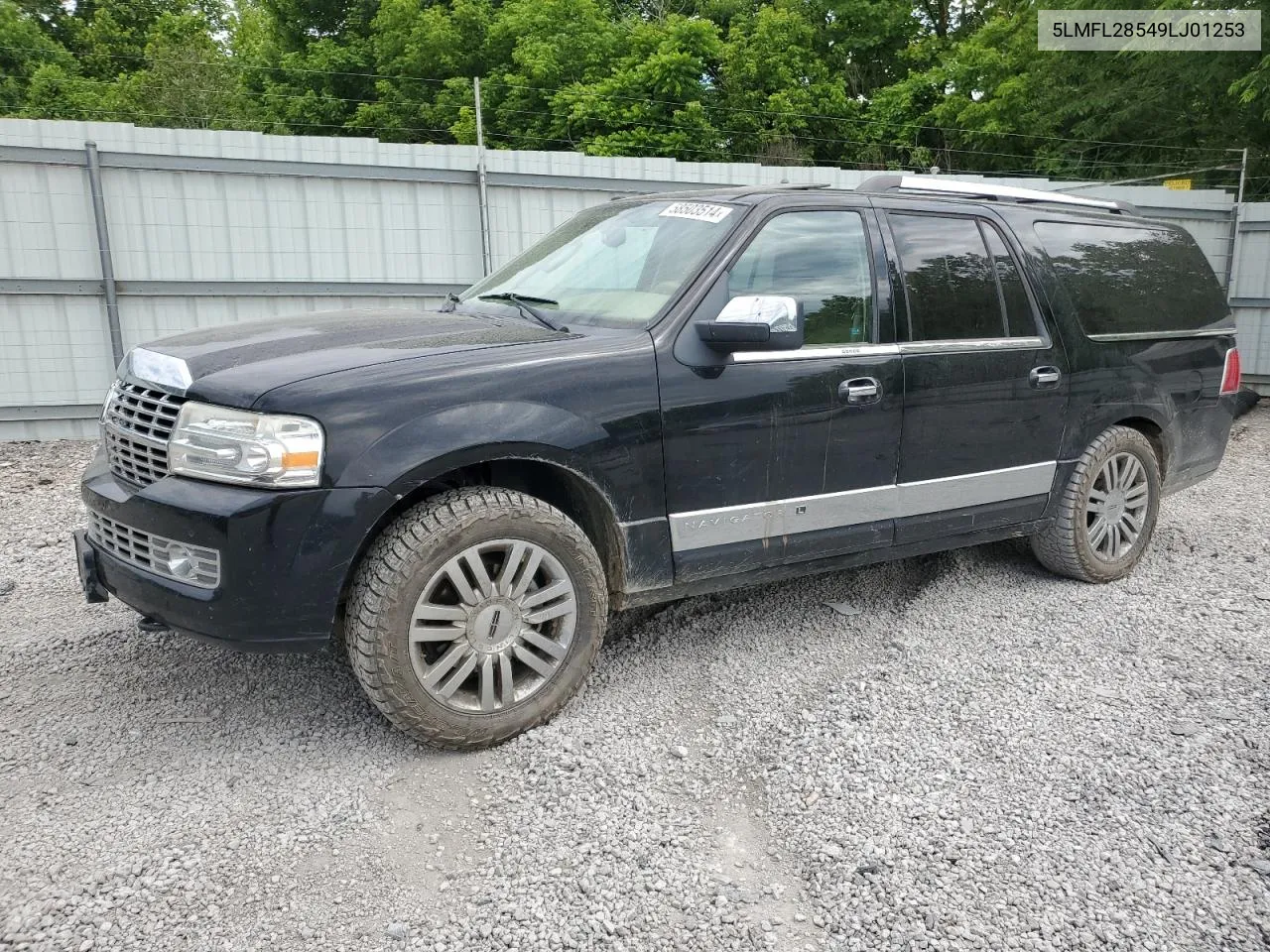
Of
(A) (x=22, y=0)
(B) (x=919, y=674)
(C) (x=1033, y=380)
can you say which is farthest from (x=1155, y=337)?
(A) (x=22, y=0)

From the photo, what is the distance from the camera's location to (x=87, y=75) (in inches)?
1447

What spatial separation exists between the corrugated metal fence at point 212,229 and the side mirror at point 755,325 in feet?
21.3

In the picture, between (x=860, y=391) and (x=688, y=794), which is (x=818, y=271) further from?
(x=688, y=794)

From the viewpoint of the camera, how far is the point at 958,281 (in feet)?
14.2

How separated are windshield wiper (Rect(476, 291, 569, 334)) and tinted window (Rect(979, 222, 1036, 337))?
2.11 meters

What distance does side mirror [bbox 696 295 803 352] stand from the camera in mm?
3377

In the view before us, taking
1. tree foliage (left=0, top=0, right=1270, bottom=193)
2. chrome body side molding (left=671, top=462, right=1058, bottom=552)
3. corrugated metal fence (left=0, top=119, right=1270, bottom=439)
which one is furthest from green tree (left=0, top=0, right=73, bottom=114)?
chrome body side molding (left=671, top=462, right=1058, bottom=552)

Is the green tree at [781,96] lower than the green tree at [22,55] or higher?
lower

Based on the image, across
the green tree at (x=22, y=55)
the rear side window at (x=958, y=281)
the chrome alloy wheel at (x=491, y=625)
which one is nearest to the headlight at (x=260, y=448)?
the chrome alloy wheel at (x=491, y=625)

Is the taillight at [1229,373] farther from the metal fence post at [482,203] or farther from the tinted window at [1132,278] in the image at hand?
the metal fence post at [482,203]

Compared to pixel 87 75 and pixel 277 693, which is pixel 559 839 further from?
pixel 87 75

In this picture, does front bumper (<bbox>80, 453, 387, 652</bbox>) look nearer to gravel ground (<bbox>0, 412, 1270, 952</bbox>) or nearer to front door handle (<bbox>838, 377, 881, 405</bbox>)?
gravel ground (<bbox>0, 412, 1270, 952</bbox>)

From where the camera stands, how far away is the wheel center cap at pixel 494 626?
3.16 meters

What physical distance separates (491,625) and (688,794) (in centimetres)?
84
